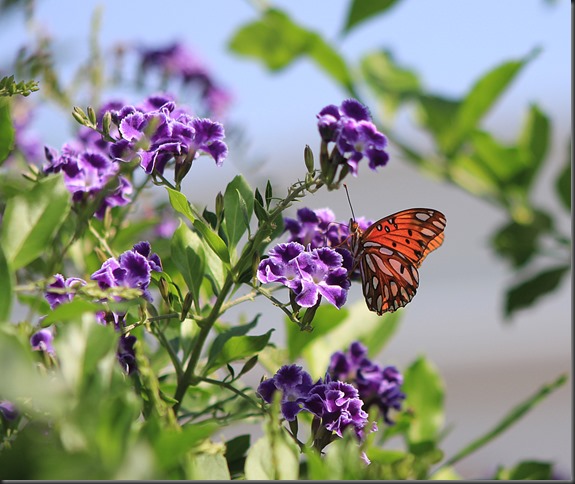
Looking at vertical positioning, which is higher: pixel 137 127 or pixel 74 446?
pixel 137 127

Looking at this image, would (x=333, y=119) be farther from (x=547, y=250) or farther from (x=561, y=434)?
(x=561, y=434)

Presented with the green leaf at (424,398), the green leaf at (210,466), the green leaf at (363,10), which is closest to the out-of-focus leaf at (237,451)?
the green leaf at (210,466)

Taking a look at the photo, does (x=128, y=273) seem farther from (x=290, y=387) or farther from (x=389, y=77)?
(x=389, y=77)

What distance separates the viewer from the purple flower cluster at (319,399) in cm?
71

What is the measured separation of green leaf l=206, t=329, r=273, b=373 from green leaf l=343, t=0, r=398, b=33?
898 mm

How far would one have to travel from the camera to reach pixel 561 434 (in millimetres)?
6719

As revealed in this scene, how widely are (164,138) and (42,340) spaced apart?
0.22 metres

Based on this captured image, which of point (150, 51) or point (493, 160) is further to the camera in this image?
point (150, 51)

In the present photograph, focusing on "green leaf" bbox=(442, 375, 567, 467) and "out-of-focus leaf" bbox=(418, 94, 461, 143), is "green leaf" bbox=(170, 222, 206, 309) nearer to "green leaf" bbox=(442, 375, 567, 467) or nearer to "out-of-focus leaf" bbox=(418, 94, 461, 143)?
"green leaf" bbox=(442, 375, 567, 467)

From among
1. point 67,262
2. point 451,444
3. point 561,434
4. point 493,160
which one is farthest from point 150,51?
point 561,434

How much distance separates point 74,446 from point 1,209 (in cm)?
47

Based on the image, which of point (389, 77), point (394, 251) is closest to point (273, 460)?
point (394, 251)

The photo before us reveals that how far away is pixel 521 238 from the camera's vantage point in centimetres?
176

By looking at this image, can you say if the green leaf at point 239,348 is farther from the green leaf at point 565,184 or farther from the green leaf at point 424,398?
the green leaf at point 565,184
